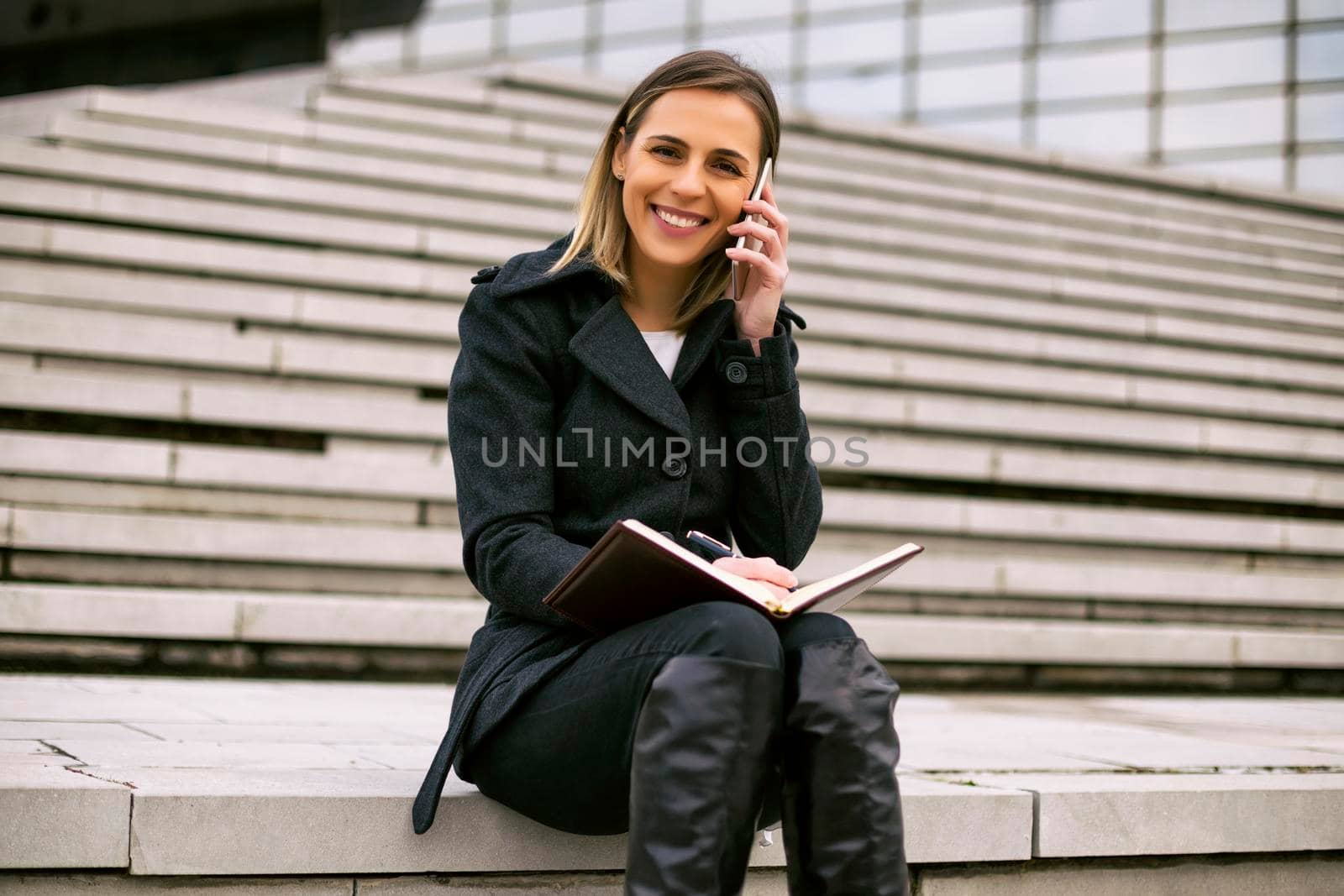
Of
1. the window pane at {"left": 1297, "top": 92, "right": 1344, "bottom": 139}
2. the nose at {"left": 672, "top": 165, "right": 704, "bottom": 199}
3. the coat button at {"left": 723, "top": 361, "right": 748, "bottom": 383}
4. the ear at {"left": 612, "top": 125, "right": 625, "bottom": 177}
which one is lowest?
the coat button at {"left": 723, "top": 361, "right": 748, "bottom": 383}

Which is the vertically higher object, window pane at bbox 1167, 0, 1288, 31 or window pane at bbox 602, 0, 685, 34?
window pane at bbox 602, 0, 685, 34

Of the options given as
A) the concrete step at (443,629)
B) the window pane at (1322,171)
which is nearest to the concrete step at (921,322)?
the concrete step at (443,629)

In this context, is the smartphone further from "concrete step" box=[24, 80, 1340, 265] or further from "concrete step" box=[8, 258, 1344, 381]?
"concrete step" box=[24, 80, 1340, 265]

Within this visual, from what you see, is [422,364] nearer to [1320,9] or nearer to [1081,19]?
[1081,19]

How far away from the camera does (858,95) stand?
18.8 meters

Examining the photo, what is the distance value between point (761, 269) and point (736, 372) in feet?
0.57

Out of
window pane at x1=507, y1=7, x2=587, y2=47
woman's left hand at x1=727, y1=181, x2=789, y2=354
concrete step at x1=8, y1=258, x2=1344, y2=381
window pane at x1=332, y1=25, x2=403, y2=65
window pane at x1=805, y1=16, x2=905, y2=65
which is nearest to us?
woman's left hand at x1=727, y1=181, x2=789, y2=354

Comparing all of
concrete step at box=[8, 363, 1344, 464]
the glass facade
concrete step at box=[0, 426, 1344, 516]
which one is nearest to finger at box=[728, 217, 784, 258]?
concrete step at box=[0, 426, 1344, 516]

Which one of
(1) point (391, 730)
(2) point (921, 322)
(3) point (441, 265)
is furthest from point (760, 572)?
(2) point (921, 322)

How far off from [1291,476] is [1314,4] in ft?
41.9

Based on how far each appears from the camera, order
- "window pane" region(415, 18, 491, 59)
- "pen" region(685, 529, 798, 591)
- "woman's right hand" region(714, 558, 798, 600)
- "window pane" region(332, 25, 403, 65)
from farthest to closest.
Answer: "window pane" region(415, 18, 491, 59) → "window pane" region(332, 25, 403, 65) → "pen" region(685, 529, 798, 591) → "woman's right hand" region(714, 558, 798, 600)

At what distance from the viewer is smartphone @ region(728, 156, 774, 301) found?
2.09 m

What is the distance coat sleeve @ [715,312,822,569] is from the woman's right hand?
0.86 ft

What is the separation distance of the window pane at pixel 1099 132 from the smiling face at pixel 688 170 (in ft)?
53.9
